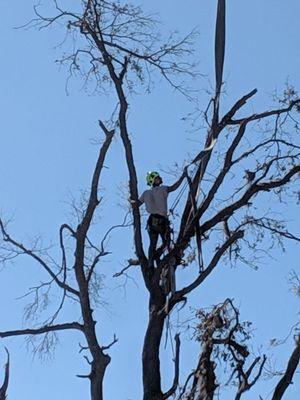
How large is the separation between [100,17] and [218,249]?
8.82 feet

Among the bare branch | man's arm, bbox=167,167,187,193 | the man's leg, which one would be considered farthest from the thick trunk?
man's arm, bbox=167,167,187,193

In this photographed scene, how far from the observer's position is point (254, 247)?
1816 cm

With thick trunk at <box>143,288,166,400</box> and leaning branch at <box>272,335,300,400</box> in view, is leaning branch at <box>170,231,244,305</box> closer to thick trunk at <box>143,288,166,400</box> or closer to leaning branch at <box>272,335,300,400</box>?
thick trunk at <box>143,288,166,400</box>

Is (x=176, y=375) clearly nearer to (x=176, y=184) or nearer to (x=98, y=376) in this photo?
(x=98, y=376)

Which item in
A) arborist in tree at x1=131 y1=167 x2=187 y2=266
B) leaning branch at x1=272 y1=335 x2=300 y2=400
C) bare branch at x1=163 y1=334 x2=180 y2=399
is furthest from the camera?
arborist in tree at x1=131 y1=167 x2=187 y2=266

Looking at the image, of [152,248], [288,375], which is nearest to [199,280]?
[152,248]

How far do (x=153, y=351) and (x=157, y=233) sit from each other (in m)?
1.18

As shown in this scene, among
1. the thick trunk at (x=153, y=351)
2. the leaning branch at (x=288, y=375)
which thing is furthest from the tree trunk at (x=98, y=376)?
the leaning branch at (x=288, y=375)

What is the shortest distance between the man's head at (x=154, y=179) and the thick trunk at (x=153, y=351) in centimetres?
107

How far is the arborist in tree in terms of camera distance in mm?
17531

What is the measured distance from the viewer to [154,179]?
57.9 feet

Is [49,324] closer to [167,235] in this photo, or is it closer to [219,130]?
[167,235]

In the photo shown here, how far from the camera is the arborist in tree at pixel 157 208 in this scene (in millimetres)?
17531

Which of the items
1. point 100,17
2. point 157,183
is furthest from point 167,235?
point 100,17
